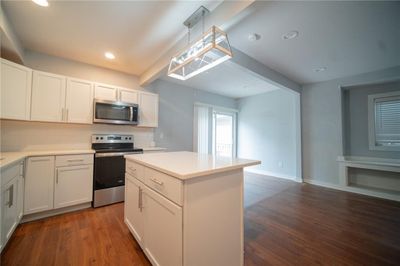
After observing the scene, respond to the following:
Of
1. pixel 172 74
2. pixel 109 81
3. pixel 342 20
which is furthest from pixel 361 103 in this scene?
pixel 109 81

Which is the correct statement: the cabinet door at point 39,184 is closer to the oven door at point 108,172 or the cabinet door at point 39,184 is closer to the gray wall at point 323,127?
the oven door at point 108,172

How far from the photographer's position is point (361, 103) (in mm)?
3660

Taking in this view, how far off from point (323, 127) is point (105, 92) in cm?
495

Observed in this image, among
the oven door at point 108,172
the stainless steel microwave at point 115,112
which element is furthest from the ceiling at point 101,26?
the oven door at point 108,172

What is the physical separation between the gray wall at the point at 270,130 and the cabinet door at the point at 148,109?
→ 337 cm

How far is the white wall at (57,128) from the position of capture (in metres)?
2.43

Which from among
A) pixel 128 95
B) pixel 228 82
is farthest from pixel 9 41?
pixel 228 82

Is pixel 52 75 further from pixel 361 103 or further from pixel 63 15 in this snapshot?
pixel 361 103

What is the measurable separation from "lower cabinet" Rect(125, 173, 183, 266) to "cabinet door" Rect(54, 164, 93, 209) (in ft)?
3.89

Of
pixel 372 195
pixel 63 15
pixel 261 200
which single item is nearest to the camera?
pixel 63 15

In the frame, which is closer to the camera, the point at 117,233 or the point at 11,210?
the point at 11,210

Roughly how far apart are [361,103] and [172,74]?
171 inches

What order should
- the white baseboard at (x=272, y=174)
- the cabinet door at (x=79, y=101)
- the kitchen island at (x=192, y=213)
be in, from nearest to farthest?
the kitchen island at (x=192, y=213) → the cabinet door at (x=79, y=101) → the white baseboard at (x=272, y=174)

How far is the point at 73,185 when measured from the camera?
2436mm
